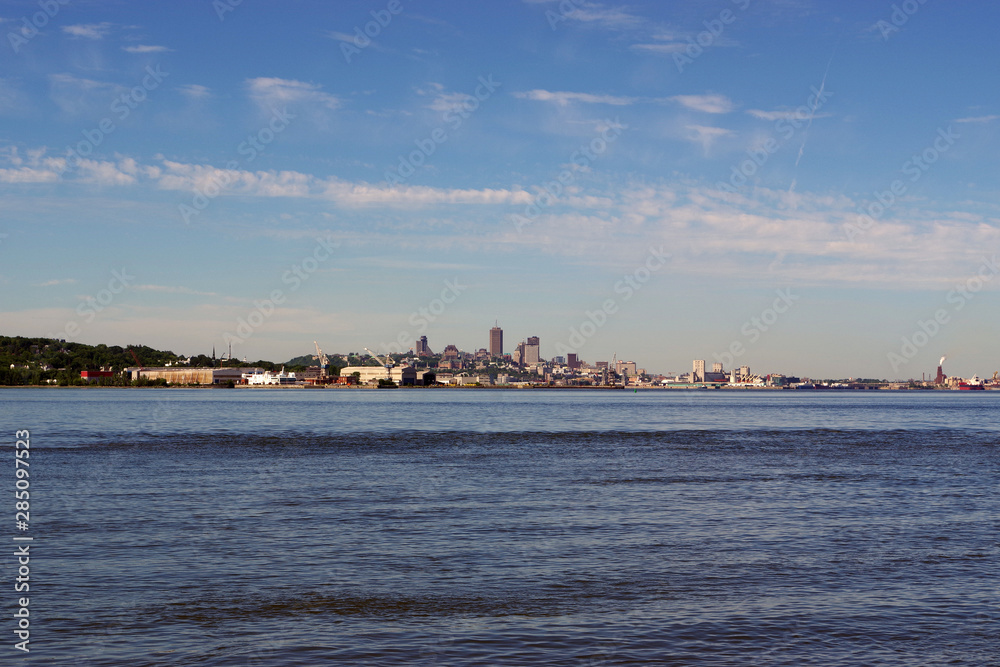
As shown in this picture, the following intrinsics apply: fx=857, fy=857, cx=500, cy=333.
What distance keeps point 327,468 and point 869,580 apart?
30576mm

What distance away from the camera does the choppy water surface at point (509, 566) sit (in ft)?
47.1

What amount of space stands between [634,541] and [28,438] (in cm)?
5874

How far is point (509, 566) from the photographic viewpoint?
19984mm

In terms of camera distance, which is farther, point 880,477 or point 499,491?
point 880,477

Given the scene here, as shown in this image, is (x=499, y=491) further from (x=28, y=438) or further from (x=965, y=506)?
(x=28, y=438)

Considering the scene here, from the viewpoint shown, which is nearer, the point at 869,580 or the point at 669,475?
the point at 869,580

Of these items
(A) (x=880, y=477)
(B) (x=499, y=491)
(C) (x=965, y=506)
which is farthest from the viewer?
(A) (x=880, y=477)

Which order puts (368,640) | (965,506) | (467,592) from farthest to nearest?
(965,506) → (467,592) → (368,640)

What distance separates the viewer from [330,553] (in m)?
21.4

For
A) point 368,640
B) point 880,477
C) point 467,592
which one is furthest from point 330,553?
point 880,477

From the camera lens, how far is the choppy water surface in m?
14.3

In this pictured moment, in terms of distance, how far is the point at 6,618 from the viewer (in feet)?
51.0

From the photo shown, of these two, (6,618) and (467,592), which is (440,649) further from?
(6,618)

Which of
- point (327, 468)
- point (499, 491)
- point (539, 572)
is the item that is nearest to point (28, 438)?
point (327, 468)
